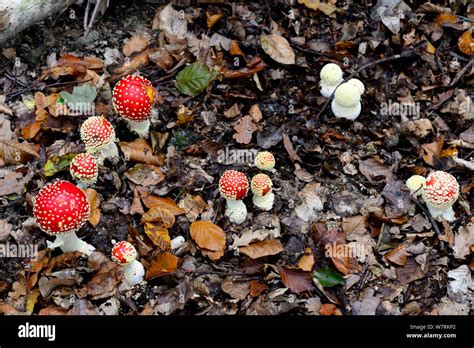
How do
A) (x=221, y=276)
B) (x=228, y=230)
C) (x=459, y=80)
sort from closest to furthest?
1. (x=221, y=276)
2. (x=228, y=230)
3. (x=459, y=80)

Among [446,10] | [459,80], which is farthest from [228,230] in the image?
[446,10]

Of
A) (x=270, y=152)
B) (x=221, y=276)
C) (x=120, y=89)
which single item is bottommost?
(x=221, y=276)

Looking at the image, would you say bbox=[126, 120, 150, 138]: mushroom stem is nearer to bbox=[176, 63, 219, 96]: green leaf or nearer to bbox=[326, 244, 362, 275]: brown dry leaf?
bbox=[176, 63, 219, 96]: green leaf

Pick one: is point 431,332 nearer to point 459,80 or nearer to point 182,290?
point 182,290

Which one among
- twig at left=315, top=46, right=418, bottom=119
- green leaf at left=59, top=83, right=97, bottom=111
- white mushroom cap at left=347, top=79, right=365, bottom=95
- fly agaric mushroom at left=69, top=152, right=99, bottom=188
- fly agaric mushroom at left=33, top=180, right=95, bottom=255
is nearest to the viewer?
fly agaric mushroom at left=33, top=180, right=95, bottom=255

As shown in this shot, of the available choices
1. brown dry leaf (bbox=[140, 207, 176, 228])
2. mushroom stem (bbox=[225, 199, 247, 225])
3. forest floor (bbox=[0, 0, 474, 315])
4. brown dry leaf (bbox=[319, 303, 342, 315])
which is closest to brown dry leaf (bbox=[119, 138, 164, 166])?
forest floor (bbox=[0, 0, 474, 315])

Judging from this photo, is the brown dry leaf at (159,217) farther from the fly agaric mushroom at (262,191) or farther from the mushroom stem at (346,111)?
the mushroom stem at (346,111)

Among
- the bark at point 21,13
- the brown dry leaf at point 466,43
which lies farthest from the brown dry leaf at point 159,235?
the brown dry leaf at point 466,43
